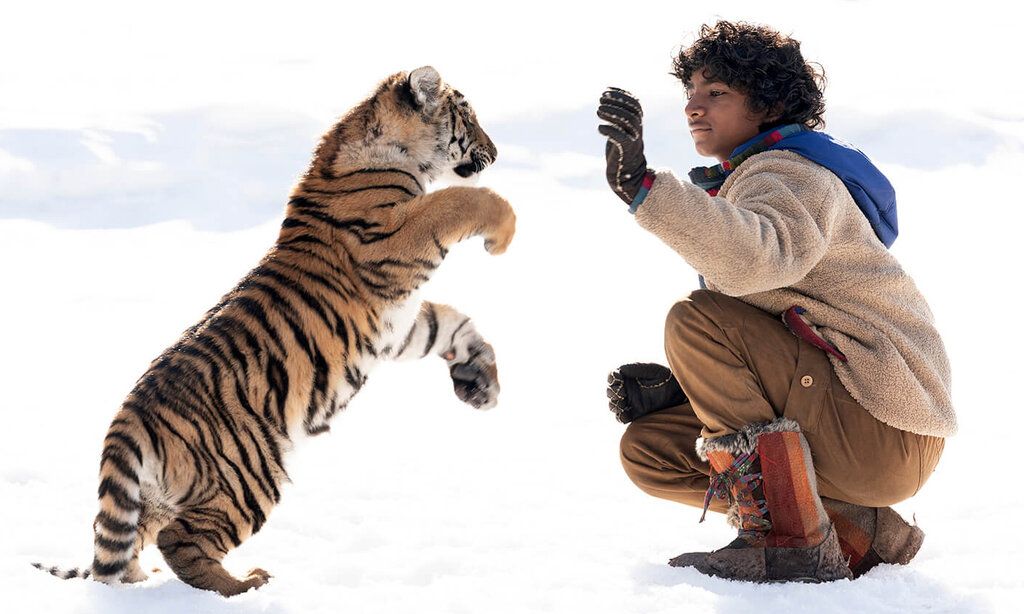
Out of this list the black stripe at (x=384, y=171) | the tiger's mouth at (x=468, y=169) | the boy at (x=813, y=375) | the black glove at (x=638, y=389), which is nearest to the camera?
the boy at (x=813, y=375)

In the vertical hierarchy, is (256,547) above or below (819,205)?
below

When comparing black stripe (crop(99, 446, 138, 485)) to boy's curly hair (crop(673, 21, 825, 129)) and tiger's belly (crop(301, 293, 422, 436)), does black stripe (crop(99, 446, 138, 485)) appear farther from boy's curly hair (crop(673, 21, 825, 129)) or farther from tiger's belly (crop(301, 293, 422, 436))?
boy's curly hair (crop(673, 21, 825, 129))

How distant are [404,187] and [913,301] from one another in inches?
54.6

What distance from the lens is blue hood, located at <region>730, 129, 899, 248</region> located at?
109 inches

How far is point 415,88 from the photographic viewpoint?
10.6 feet

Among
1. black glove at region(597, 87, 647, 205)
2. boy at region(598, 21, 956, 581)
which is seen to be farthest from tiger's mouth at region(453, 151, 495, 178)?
black glove at region(597, 87, 647, 205)

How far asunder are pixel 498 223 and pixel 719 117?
26.3 inches

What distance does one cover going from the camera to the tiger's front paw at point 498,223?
9.72ft

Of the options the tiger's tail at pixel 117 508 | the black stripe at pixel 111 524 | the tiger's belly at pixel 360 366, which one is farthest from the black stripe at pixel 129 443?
the tiger's belly at pixel 360 366

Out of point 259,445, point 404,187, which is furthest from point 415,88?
point 259,445

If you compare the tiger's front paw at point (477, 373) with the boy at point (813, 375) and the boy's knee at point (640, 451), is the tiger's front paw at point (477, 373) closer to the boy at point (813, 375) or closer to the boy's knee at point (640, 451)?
the boy's knee at point (640, 451)

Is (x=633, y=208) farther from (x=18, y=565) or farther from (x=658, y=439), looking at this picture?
(x=18, y=565)

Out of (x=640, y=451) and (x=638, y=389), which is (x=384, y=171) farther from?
(x=640, y=451)

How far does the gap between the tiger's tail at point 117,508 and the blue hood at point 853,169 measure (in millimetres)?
1724
